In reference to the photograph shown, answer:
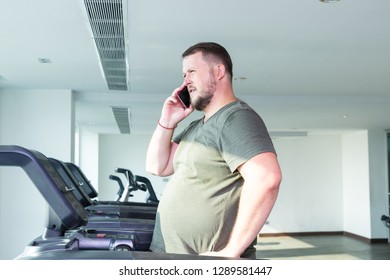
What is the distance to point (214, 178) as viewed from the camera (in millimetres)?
1257

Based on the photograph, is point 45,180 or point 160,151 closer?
point 45,180

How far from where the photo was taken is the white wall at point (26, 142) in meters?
5.18

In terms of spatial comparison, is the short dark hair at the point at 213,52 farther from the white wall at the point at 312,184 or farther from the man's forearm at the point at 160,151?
the white wall at the point at 312,184

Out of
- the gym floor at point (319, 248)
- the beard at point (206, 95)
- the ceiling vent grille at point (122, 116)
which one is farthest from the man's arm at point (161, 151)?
the gym floor at point (319, 248)

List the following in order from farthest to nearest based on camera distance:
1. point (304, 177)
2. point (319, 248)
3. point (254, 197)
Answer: point (304, 177) → point (319, 248) → point (254, 197)

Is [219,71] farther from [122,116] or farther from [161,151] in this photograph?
[122,116]

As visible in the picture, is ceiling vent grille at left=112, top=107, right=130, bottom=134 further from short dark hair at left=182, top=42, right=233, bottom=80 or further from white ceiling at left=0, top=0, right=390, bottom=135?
short dark hair at left=182, top=42, right=233, bottom=80

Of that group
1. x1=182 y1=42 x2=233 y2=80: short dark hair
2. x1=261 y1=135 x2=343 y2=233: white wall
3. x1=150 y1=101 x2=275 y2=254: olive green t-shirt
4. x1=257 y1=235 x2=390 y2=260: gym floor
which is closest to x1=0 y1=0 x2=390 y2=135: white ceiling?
x1=182 y1=42 x2=233 y2=80: short dark hair

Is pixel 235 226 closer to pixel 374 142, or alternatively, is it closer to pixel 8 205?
pixel 8 205

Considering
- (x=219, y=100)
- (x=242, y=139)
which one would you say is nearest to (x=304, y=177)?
(x=219, y=100)

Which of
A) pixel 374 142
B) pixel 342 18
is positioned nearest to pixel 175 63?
pixel 342 18

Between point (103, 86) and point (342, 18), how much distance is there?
3043 mm

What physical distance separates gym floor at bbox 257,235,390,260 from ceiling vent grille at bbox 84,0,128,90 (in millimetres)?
4194

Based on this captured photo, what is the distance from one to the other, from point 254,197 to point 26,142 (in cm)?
456
